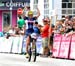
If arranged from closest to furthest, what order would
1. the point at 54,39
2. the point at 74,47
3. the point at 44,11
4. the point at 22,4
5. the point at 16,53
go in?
1. the point at 74,47
2. the point at 54,39
3. the point at 16,53
4. the point at 44,11
5. the point at 22,4

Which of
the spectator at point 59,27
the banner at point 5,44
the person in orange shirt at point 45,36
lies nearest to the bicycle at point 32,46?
the spectator at point 59,27

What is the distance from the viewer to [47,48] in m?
22.6

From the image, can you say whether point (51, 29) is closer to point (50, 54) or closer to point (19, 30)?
point (50, 54)

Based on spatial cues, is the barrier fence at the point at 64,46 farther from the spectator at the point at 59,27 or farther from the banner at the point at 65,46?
the spectator at the point at 59,27

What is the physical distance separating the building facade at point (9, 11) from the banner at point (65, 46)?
26.6 meters

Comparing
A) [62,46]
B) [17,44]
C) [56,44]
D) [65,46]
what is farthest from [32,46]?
[17,44]

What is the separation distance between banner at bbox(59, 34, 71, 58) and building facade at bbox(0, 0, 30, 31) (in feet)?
87.4

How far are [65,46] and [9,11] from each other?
28.4 metres

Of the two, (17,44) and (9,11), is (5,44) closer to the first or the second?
(17,44)

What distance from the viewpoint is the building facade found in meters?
48.3

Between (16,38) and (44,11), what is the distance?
17.3 feet

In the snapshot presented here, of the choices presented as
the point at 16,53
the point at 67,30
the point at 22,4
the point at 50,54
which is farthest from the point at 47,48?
the point at 22,4

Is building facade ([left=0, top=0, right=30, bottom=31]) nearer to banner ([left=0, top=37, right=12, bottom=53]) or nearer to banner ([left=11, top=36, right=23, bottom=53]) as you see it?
banner ([left=0, top=37, right=12, bottom=53])

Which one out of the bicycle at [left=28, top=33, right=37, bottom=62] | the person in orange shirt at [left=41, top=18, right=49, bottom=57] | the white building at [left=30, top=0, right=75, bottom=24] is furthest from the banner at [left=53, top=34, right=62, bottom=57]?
the white building at [left=30, top=0, right=75, bottom=24]
